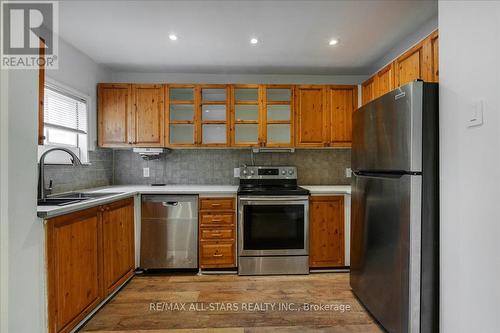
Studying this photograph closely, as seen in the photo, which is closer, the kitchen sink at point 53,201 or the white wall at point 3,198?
the white wall at point 3,198

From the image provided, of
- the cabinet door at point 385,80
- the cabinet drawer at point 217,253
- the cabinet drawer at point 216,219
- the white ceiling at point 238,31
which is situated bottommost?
the cabinet drawer at point 217,253

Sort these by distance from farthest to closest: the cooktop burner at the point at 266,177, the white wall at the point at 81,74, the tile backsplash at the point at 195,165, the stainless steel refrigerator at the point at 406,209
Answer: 1. the tile backsplash at the point at 195,165
2. the cooktop burner at the point at 266,177
3. the white wall at the point at 81,74
4. the stainless steel refrigerator at the point at 406,209

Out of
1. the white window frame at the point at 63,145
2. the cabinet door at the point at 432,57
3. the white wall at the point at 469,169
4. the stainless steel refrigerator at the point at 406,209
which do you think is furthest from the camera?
the white window frame at the point at 63,145

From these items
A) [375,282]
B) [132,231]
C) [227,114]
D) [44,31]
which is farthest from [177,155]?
[375,282]

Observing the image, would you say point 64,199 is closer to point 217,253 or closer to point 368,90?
point 217,253

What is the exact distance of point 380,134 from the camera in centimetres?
173

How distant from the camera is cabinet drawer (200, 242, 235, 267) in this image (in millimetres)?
2717

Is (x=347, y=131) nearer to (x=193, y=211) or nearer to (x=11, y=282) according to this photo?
(x=193, y=211)

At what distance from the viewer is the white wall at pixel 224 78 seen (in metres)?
3.29

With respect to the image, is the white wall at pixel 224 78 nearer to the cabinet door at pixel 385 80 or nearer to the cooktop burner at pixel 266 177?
the cabinet door at pixel 385 80

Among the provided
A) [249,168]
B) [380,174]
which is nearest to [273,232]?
[249,168]

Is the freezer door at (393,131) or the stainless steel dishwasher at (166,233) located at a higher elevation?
the freezer door at (393,131)

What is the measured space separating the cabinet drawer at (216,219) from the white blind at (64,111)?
175 cm

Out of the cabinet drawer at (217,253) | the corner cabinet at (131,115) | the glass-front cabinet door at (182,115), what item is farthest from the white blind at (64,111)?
the cabinet drawer at (217,253)
